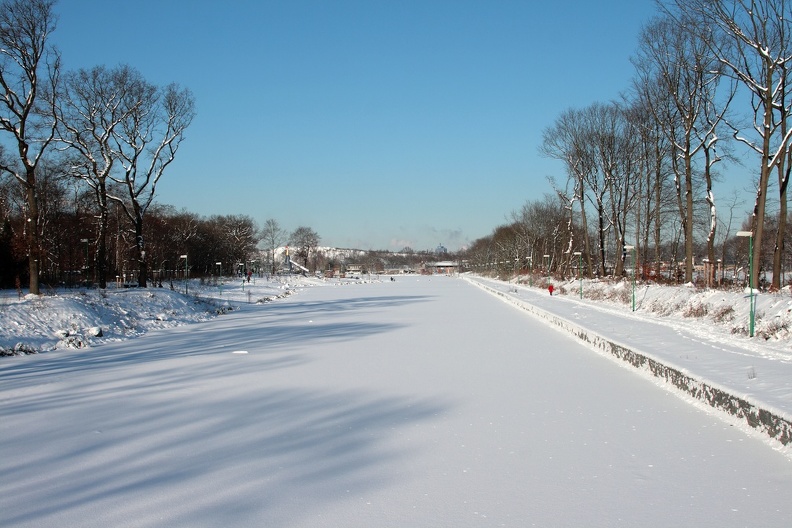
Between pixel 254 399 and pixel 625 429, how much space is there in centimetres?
461

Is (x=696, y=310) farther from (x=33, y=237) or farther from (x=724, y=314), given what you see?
(x=33, y=237)

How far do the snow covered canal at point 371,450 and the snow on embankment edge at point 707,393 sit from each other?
0.21 meters

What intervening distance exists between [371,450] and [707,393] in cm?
444

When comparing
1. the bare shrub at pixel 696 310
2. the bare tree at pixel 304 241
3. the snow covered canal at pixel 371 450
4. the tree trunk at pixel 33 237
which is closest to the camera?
the snow covered canal at pixel 371 450

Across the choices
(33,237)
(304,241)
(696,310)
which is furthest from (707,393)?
(304,241)

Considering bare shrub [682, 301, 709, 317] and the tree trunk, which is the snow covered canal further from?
the tree trunk

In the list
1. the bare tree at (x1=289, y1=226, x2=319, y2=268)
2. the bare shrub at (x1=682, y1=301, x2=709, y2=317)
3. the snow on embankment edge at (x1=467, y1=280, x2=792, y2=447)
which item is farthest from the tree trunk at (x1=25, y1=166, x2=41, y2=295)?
the bare tree at (x1=289, y1=226, x2=319, y2=268)

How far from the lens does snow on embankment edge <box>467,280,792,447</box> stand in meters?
5.83

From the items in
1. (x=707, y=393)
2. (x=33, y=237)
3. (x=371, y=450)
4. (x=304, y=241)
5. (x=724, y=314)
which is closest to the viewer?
(x=371, y=450)

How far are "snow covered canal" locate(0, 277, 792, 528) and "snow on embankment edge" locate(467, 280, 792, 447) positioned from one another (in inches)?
8.2

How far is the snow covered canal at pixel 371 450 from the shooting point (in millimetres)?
4211

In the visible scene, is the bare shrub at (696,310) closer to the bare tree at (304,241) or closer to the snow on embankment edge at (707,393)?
the snow on embankment edge at (707,393)

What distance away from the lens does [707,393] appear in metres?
7.51

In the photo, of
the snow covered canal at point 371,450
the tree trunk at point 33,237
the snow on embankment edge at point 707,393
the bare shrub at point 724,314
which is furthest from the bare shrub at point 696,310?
the tree trunk at point 33,237
